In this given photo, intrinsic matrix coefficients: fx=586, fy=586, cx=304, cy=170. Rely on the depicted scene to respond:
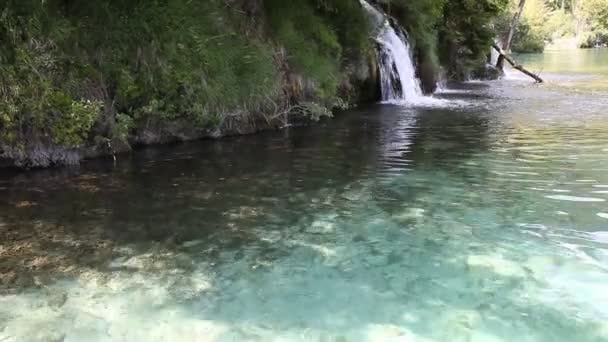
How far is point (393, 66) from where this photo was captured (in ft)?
53.8

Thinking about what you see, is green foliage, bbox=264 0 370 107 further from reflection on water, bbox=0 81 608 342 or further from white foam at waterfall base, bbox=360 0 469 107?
reflection on water, bbox=0 81 608 342

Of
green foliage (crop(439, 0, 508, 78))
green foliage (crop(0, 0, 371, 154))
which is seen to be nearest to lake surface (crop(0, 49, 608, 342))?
green foliage (crop(0, 0, 371, 154))

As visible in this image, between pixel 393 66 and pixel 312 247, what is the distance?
40.5ft

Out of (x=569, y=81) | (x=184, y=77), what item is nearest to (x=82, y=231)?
(x=184, y=77)

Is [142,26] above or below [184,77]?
above

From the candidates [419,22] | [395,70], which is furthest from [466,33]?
[395,70]

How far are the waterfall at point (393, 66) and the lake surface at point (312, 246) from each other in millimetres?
7718

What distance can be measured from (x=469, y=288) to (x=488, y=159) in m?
4.45

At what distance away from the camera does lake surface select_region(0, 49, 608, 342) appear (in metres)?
3.60

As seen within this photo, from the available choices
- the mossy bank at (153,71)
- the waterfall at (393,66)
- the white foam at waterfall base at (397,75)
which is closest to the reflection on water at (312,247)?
the mossy bank at (153,71)

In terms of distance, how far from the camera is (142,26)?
29.6 ft

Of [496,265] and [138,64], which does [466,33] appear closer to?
[138,64]

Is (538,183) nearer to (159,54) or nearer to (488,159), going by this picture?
(488,159)

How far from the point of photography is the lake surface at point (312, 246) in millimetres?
3602
